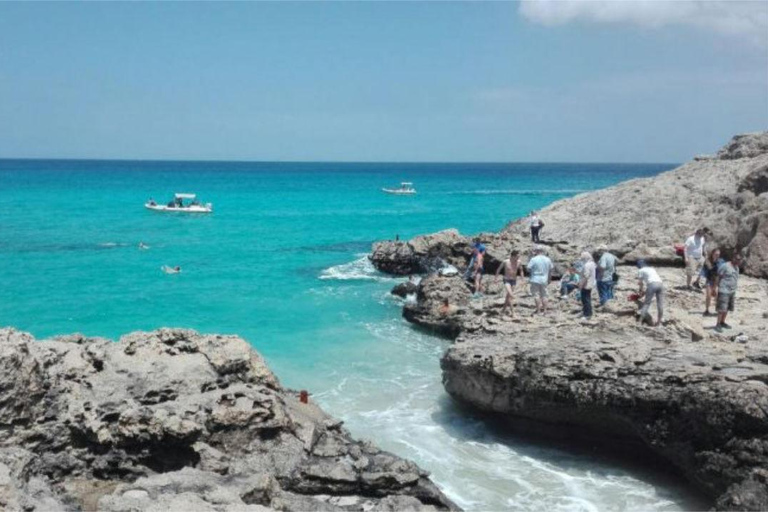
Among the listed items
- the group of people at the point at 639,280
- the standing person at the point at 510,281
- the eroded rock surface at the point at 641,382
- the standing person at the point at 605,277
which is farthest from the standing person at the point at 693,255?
the standing person at the point at 510,281

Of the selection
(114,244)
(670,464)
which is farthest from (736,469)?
(114,244)

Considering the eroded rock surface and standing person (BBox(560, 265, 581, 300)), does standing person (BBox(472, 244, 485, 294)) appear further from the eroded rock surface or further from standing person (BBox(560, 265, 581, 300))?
the eroded rock surface

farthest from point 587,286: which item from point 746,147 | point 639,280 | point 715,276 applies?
point 746,147

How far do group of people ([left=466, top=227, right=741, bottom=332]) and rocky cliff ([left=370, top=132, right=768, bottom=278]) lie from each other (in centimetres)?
229

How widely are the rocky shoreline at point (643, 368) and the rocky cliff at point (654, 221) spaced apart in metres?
0.15

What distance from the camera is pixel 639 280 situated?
1853 centimetres

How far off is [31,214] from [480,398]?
61.0 meters

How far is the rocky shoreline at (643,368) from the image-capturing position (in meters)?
11.8

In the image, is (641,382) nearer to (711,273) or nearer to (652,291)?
(652,291)

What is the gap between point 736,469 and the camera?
11539 mm

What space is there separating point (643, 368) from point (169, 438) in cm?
853

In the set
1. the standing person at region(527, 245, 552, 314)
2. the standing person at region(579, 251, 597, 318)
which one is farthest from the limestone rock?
the standing person at region(579, 251, 597, 318)

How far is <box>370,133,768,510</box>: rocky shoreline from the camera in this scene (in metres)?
11.8

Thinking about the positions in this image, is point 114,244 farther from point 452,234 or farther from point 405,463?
point 405,463
